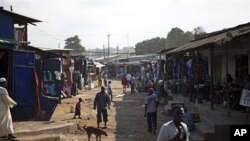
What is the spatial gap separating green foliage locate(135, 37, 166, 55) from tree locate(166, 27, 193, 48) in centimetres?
224

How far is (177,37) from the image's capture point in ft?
267

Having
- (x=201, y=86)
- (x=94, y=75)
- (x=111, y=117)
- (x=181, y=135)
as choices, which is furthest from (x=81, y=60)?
(x=181, y=135)

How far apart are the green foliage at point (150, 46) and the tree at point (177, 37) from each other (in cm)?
224

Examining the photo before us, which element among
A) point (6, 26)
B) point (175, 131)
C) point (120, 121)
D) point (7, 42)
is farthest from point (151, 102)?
point (175, 131)

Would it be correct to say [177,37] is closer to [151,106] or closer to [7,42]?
[151,106]

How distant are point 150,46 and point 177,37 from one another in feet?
28.6

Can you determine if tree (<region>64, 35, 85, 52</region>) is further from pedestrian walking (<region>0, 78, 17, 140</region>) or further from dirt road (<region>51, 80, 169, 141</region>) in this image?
pedestrian walking (<region>0, 78, 17, 140</region>)

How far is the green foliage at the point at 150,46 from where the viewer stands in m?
85.4

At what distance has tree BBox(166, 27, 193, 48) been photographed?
7700 cm

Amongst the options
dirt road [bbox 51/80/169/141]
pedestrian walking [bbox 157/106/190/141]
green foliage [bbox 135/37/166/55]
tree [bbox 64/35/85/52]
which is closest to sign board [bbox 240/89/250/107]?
dirt road [bbox 51/80/169/141]

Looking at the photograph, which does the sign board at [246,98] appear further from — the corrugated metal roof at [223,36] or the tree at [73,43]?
the tree at [73,43]

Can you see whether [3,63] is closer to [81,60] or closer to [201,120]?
[201,120]

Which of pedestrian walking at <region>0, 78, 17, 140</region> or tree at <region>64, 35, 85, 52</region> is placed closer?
pedestrian walking at <region>0, 78, 17, 140</region>

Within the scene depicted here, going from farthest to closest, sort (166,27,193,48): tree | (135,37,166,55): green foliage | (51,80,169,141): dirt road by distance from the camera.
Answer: (135,37,166,55): green foliage → (166,27,193,48): tree → (51,80,169,141): dirt road
